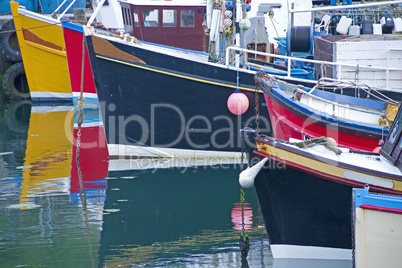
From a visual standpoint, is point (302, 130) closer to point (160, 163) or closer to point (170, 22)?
point (160, 163)

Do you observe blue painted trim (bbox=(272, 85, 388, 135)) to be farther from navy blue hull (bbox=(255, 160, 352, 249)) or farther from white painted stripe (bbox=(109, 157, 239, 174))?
white painted stripe (bbox=(109, 157, 239, 174))

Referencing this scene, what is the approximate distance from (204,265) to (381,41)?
5.89 meters

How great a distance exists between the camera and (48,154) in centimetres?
1249

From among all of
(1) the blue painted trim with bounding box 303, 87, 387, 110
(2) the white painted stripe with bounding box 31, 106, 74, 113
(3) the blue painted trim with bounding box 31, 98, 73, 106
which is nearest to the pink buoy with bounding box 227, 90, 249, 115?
(1) the blue painted trim with bounding box 303, 87, 387, 110

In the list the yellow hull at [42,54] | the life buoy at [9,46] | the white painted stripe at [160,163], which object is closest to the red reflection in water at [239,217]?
the white painted stripe at [160,163]

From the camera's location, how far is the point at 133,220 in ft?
27.3

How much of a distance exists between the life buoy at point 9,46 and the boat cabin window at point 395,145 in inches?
694

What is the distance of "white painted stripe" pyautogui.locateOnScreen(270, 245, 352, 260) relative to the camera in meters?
6.36

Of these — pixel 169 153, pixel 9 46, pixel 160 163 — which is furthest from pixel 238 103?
pixel 9 46

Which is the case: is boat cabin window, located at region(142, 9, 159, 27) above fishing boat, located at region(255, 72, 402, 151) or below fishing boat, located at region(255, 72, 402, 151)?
above

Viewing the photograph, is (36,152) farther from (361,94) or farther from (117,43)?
(361,94)

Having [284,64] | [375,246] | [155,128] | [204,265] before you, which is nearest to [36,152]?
[155,128]

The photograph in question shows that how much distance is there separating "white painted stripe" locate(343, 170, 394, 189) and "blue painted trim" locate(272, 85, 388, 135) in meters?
2.66

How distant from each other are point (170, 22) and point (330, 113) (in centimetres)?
871
